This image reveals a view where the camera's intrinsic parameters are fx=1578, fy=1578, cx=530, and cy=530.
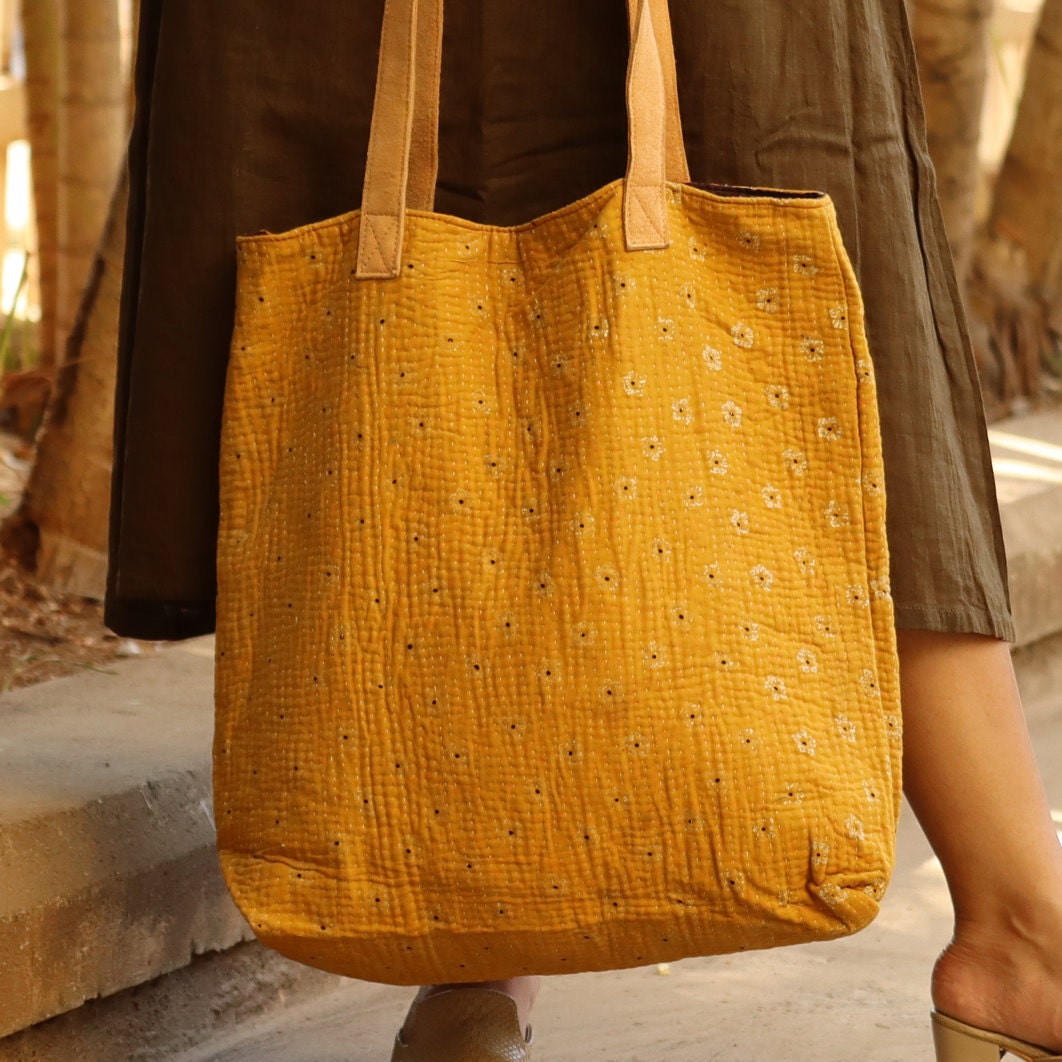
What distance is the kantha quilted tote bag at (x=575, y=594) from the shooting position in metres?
1.13

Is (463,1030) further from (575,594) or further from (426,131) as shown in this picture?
(426,131)

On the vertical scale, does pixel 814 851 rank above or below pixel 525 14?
below

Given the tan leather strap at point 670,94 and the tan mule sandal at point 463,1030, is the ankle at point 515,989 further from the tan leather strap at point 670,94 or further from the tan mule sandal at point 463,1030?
the tan leather strap at point 670,94

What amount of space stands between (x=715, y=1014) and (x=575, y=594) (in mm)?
880

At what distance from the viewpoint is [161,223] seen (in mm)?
1337

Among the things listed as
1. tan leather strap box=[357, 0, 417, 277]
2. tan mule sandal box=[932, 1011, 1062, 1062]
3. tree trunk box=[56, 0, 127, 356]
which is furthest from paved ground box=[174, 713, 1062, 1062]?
tree trunk box=[56, 0, 127, 356]

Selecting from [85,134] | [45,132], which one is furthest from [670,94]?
[45,132]

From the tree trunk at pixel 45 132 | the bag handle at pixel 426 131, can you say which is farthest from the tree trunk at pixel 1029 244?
the bag handle at pixel 426 131

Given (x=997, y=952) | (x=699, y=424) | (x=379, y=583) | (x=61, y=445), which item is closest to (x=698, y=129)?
(x=699, y=424)

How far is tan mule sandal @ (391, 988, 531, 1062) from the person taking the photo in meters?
1.49

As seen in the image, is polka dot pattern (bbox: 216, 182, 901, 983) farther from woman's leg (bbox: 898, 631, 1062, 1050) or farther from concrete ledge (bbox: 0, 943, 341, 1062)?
concrete ledge (bbox: 0, 943, 341, 1062)

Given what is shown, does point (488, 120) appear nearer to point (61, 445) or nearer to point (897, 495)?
point (897, 495)

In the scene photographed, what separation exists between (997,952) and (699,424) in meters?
0.53

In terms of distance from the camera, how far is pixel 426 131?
1.26 meters
